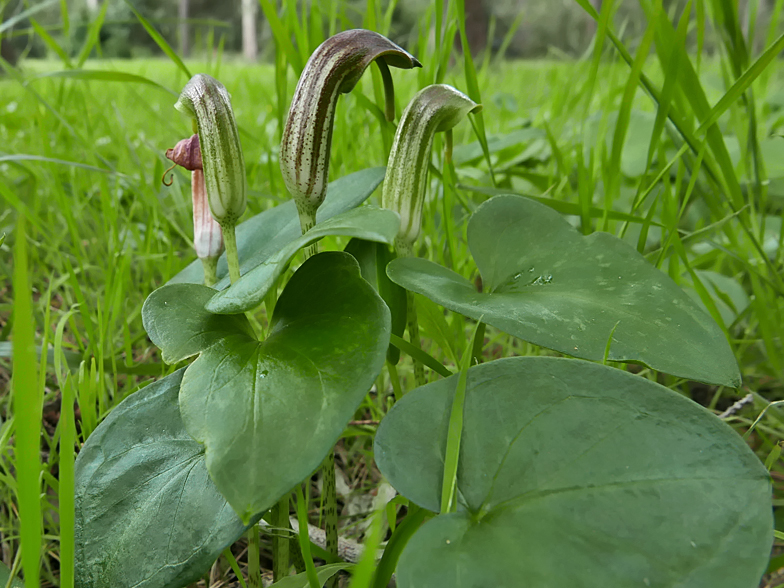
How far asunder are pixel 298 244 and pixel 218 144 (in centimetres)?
21

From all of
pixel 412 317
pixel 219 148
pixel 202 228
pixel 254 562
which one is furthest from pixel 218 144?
pixel 254 562

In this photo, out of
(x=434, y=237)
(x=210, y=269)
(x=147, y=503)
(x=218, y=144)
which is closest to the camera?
(x=147, y=503)

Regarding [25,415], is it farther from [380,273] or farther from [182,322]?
[380,273]

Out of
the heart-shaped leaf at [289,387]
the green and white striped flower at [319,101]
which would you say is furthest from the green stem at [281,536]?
the green and white striped flower at [319,101]

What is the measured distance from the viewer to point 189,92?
0.48 m

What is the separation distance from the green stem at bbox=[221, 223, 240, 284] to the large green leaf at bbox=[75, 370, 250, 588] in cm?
11

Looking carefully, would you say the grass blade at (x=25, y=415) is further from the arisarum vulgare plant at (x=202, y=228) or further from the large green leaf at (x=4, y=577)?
the arisarum vulgare plant at (x=202, y=228)

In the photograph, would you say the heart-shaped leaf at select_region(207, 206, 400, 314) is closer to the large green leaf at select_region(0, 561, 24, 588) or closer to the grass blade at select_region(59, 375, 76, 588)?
the grass blade at select_region(59, 375, 76, 588)

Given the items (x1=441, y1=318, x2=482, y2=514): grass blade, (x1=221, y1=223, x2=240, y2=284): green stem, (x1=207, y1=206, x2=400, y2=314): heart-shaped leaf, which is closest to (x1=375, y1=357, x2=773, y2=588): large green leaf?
(x1=441, y1=318, x2=482, y2=514): grass blade

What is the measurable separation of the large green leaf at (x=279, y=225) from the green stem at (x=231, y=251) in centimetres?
4

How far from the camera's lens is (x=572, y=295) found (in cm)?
44

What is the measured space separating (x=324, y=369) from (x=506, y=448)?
0.12 m

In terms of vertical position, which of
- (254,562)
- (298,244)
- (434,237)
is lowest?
(254,562)

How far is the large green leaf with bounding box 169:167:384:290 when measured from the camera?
1.85ft
